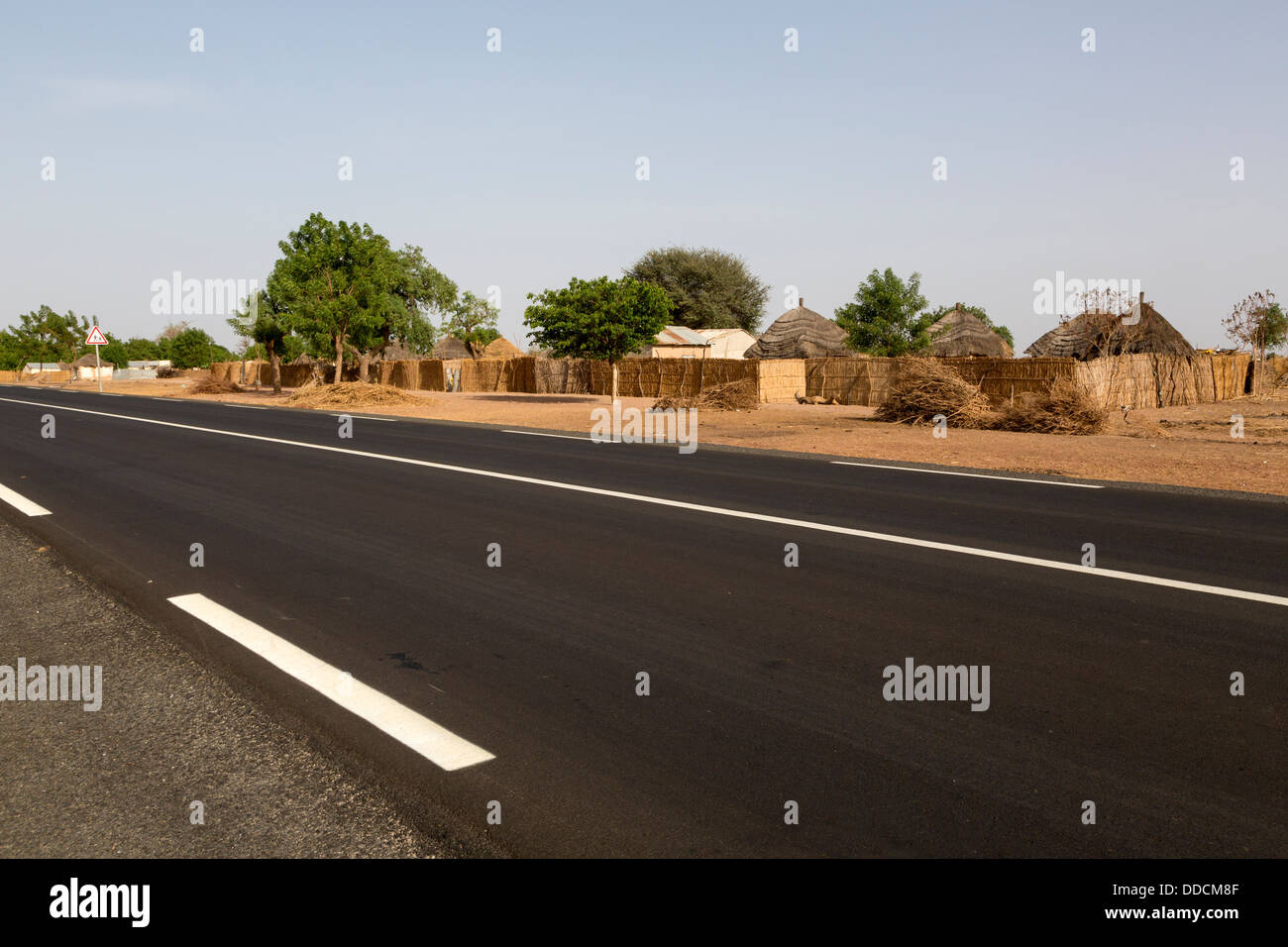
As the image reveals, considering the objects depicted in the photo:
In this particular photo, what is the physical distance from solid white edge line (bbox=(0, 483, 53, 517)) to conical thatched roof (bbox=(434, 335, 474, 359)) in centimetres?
6824

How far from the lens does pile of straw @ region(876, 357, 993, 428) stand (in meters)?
21.8

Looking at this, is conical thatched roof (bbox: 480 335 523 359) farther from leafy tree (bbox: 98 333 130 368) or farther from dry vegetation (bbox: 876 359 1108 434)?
dry vegetation (bbox: 876 359 1108 434)

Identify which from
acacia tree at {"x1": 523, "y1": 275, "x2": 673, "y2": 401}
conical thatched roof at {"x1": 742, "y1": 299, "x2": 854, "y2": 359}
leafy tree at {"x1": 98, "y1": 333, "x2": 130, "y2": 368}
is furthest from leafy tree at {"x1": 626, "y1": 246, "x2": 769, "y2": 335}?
leafy tree at {"x1": 98, "y1": 333, "x2": 130, "y2": 368}

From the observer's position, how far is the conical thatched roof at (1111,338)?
110 feet

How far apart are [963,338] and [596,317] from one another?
26.1 m

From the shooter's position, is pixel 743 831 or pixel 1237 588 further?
pixel 1237 588

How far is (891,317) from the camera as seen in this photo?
4669 centimetres

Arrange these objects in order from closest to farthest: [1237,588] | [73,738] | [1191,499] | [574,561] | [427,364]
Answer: [73,738] → [1237,588] → [574,561] → [1191,499] → [427,364]

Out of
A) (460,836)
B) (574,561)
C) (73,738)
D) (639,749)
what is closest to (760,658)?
(639,749)

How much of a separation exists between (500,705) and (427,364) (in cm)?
5059

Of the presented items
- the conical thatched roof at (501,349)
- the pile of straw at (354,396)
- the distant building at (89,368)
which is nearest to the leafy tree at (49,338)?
the distant building at (89,368)

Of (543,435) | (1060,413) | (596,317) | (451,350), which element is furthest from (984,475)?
(451,350)

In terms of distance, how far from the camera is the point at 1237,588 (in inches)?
230
